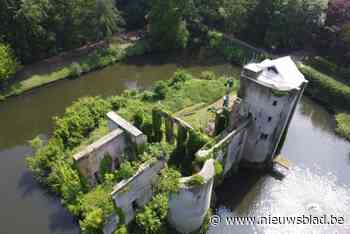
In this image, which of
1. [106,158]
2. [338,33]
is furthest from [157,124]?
[338,33]

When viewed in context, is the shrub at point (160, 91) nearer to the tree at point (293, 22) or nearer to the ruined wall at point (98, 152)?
the ruined wall at point (98, 152)

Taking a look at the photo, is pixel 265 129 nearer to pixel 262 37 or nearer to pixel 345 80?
pixel 345 80

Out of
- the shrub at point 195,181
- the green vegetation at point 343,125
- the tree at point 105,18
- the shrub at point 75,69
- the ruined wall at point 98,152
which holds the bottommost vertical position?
the green vegetation at point 343,125

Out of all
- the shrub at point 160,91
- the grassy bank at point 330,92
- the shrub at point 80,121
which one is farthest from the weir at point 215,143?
the grassy bank at point 330,92

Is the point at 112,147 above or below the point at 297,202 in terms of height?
above

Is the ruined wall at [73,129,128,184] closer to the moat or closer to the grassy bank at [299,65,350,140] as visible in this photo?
the moat

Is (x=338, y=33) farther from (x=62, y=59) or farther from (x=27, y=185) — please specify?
(x=27, y=185)

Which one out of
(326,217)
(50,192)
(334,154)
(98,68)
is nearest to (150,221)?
(50,192)
